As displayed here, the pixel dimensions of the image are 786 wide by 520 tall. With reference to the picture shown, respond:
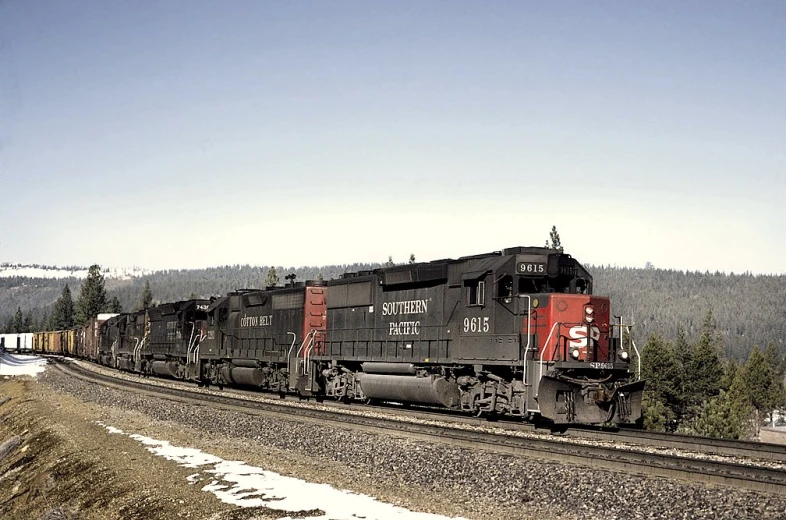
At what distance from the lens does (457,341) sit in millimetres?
18453

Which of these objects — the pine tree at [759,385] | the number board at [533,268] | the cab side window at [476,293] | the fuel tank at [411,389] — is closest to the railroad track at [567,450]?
the fuel tank at [411,389]

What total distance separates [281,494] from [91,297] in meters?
134

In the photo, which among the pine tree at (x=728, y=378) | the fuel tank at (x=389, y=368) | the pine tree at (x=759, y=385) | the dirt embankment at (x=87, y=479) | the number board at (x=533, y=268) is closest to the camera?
the dirt embankment at (x=87, y=479)

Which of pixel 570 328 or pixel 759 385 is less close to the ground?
pixel 570 328

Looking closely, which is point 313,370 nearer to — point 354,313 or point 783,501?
point 354,313

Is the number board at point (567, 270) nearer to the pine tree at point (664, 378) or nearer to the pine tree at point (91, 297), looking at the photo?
the pine tree at point (664, 378)

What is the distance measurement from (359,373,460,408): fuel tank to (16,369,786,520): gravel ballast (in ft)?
10.2

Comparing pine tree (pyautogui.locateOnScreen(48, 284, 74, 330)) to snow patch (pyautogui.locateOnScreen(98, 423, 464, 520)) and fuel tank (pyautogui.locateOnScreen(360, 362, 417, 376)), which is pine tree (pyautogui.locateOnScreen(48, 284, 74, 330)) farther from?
snow patch (pyautogui.locateOnScreen(98, 423, 464, 520))

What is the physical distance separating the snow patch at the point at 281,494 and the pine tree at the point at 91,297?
423ft

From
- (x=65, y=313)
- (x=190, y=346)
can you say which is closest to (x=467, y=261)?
(x=190, y=346)

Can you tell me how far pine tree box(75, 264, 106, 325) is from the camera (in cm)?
13288

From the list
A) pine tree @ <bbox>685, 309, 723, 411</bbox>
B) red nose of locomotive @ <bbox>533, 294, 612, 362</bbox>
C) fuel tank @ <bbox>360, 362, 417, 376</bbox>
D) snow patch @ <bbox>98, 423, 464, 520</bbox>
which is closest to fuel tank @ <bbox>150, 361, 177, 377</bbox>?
fuel tank @ <bbox>360, 362, 417, 376</bbox>

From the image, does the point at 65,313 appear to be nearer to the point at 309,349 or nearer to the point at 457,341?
the point at 309,349

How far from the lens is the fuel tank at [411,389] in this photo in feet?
60.2
